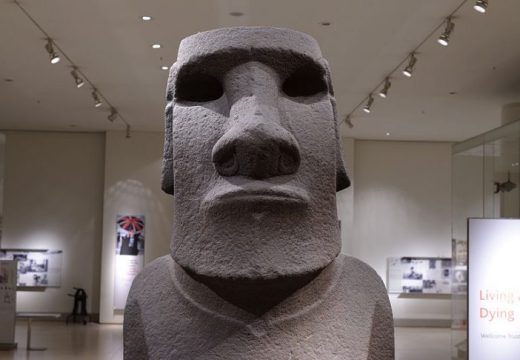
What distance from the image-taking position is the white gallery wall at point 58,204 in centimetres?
1310

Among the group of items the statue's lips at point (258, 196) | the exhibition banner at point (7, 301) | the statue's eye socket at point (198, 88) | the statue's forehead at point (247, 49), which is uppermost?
the statue's forehead at point (247, 49)

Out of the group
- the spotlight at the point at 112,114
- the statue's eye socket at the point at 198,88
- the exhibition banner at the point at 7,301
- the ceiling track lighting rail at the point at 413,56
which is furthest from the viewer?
the spotlight at the point at 112,114

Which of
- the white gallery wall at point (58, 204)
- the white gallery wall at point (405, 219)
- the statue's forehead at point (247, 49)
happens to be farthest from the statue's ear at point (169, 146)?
the white gallery wall at point (58, 204)

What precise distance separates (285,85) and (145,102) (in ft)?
26.6

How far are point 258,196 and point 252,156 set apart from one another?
0.13 meters

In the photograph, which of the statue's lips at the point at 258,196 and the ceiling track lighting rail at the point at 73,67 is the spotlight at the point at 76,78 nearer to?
the ceiling track lighting rail at the point at 73,67

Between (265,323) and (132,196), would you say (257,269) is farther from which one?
(132,196)

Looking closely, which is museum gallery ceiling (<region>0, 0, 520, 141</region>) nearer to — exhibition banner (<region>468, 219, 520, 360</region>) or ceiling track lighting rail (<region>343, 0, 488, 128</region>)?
ceiling track lighting rail (<region>343, 0, 488, 128</region>)

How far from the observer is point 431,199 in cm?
1334

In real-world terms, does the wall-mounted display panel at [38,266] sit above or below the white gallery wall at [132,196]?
below

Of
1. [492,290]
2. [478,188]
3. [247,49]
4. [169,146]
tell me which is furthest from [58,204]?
[247,49]

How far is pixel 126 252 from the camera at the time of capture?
1284 cm

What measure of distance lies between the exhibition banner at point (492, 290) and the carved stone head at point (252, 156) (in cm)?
343

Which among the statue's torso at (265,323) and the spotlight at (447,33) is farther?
the spotlight at (447,33)
